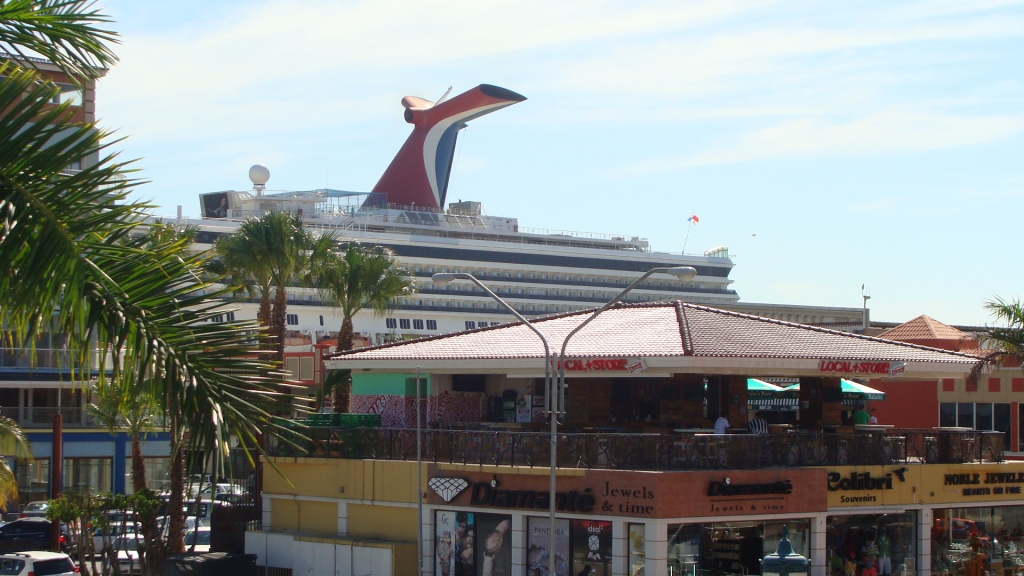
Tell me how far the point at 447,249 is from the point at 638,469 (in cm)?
8751

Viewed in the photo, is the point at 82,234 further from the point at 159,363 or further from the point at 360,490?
the point at 360,490

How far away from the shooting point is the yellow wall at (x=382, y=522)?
91.0 feet

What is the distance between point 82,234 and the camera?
15.9ft

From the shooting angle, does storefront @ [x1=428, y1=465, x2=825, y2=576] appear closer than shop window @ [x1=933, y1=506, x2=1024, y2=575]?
Yes

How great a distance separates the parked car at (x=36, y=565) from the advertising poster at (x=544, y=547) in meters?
10.6

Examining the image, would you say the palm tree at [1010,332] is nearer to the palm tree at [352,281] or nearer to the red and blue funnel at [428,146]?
the palm tree at [352,281]

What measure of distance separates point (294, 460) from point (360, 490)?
250 cm

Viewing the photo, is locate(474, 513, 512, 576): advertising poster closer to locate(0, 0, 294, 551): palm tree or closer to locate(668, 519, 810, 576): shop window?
locate(668, 519, 810, 576): shop window

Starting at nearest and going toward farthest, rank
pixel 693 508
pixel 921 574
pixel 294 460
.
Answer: pixel 693 508 → pixel 921 574 → pixel 294 460

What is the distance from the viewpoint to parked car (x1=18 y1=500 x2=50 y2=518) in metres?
42.0

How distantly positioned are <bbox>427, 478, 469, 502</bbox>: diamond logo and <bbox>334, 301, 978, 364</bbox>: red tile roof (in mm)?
3670

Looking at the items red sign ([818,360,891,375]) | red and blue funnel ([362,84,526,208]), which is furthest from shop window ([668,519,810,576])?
red and blue funnel ([362,84,526,208])

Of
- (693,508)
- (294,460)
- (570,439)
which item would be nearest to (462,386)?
(294,460)

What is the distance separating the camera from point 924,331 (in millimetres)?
46531
